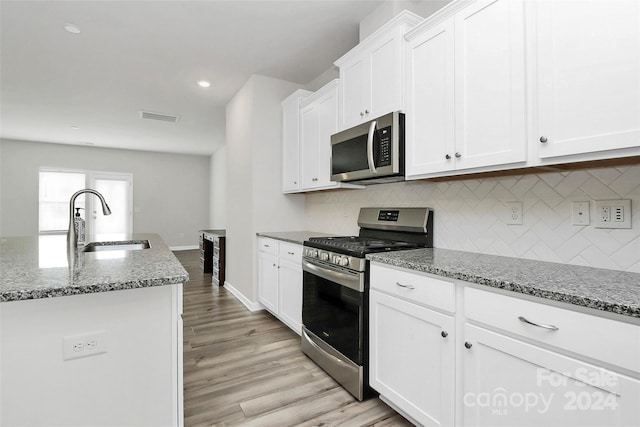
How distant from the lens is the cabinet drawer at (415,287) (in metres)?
1.36

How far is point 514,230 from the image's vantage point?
1684mm

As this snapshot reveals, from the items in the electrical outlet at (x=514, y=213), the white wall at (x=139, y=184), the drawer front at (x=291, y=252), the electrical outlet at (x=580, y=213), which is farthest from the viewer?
the white wall at (x=139, y=184)

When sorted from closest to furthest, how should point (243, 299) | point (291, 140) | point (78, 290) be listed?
point (78, 290), point (291, 140), point (243, 299)

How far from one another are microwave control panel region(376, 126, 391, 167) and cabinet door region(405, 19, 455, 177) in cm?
11

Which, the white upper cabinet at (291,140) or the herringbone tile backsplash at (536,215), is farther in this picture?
the white upper cabinet at (291,140)

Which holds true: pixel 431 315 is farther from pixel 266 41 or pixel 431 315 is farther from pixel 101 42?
pixel 101 42

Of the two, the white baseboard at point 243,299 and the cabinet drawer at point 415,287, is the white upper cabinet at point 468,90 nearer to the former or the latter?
the cabinet drawer at point 415,287

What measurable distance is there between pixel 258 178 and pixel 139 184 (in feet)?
19.7

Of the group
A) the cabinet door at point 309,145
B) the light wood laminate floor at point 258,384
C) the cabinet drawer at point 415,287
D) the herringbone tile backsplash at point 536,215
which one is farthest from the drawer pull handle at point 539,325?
the cabinet door at point 309,145

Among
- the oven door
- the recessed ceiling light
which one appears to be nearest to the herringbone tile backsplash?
the oven door

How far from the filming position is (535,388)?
107 cm

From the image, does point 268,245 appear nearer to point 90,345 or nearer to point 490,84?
point 90,345

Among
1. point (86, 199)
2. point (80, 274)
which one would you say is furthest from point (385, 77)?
point (86, 199)

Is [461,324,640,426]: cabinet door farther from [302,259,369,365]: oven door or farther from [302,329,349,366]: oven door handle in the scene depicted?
[302,329,349,366]: oven door handle
